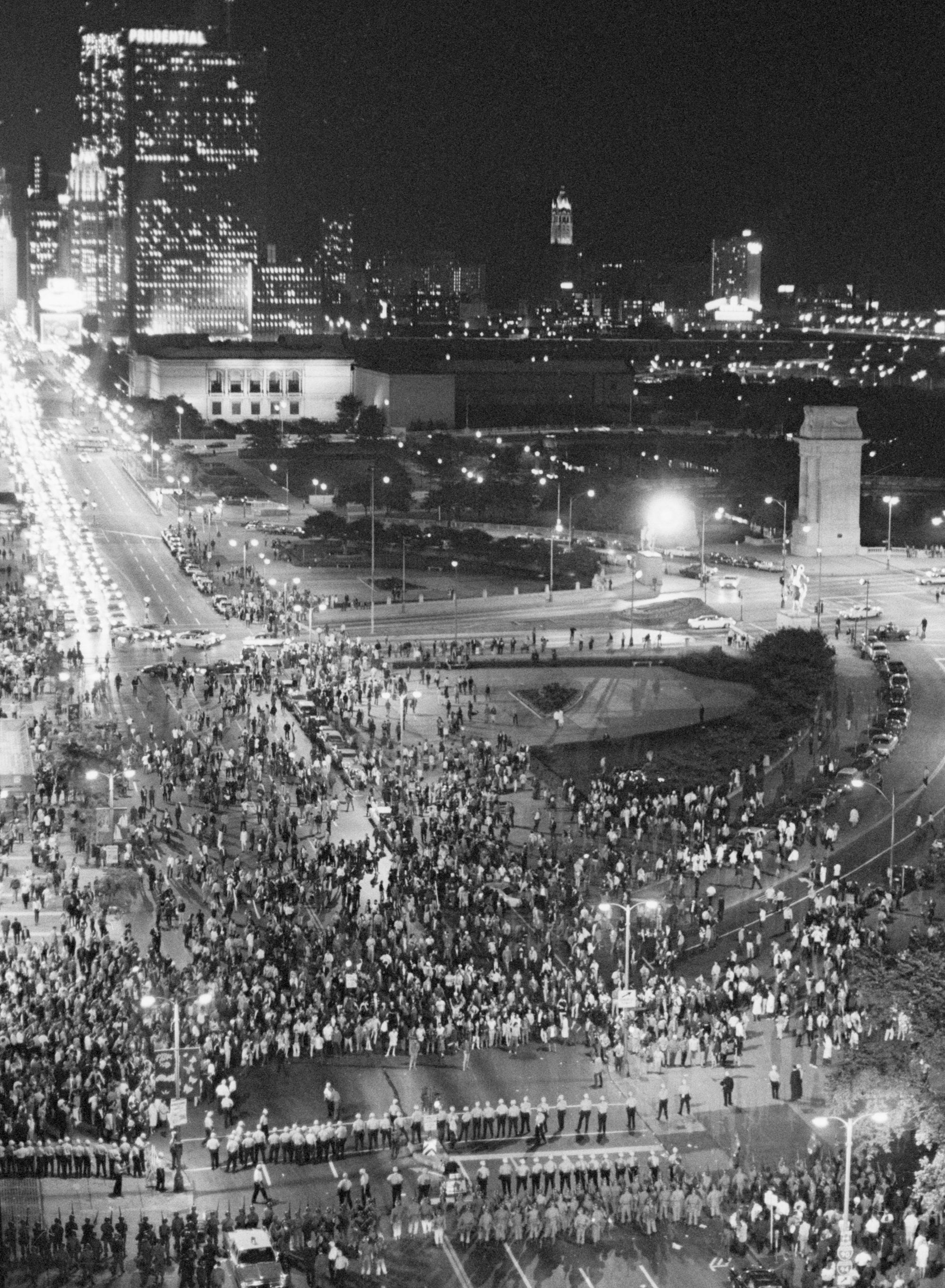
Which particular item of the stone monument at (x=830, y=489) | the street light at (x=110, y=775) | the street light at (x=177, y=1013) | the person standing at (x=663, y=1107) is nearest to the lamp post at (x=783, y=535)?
the stone monument at (x=830, y=489)

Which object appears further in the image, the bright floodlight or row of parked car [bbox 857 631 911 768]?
the bright floodlight

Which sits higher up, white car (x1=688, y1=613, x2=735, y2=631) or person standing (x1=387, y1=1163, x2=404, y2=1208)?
white car (x1=688, y1=613, x2=735, y2=631)

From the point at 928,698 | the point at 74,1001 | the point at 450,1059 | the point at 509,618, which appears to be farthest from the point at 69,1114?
the point at 509,618

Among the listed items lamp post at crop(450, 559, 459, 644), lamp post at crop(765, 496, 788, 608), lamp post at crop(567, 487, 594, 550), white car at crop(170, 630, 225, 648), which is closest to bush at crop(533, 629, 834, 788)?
lamp post at crop(450, 559, 459, 644)

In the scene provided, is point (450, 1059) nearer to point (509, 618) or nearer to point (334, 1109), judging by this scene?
point (334, 1109)

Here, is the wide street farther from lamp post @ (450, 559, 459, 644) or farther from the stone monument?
the stone monument

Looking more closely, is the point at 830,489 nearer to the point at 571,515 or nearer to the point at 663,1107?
the point at 571,515

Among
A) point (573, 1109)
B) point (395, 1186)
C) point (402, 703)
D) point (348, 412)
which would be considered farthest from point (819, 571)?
point (348, 412)
